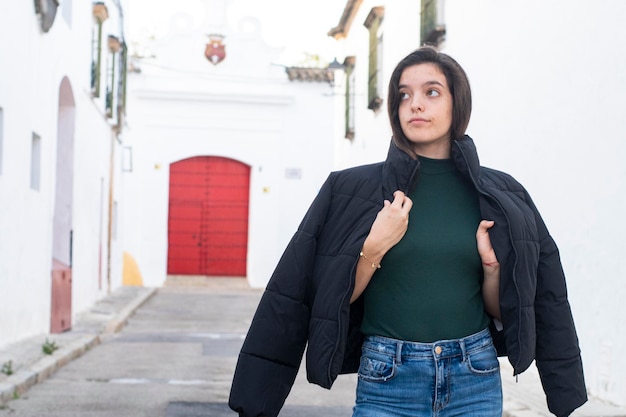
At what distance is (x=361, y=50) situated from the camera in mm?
19719

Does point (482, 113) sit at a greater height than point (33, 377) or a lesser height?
greater

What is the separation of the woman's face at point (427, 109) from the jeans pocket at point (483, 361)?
2.04 ft

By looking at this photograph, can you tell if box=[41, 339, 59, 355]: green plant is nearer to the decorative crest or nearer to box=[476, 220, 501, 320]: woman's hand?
box=[476, 220, 501, 320]: woman's hand

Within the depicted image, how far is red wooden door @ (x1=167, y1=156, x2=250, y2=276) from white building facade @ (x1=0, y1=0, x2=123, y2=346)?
688 cm

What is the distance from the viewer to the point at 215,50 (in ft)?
88.3

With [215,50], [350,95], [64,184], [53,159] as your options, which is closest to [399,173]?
[53,159]

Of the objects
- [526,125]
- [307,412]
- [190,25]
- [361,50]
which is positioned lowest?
[307,412]

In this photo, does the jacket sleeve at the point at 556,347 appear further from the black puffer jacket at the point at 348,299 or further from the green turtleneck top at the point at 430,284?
the green turtleneck top at the point at 430,284

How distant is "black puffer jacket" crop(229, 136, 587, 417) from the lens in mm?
3002

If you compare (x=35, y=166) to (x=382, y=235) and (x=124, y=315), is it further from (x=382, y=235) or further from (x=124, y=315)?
(x=382, y=235)

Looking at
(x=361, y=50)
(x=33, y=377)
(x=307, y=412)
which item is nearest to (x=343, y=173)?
(x=307, y=412)

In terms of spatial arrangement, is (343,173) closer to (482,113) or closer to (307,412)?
(307,412)

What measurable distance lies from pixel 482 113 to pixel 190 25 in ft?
58.0

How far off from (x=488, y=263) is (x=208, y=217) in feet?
79.6
